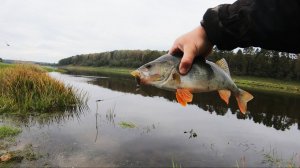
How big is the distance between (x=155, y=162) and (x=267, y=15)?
9.70 meters

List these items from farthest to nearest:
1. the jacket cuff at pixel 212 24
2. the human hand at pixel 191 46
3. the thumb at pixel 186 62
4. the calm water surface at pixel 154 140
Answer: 1. the calm water surface at pixel 154 140
2. the thumb at pixel 186 62
3. the human hand at pixel 191 46
4. the jacket cuff at pixel 212 24

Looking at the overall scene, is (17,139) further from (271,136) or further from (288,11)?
(271,136)

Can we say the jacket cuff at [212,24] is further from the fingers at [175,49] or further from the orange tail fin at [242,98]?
the orange tail fin at [242,98]

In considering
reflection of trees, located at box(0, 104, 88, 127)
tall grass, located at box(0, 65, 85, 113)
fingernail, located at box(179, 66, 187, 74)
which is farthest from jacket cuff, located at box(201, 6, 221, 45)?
tall grass, located at box(0, 65, 85, 113)

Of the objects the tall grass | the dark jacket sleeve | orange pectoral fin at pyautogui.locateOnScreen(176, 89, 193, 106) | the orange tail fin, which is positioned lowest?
the tall grass

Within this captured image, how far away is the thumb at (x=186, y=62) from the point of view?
244cm

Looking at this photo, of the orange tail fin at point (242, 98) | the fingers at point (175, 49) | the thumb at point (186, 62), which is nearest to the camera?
the thumb at point (186, 62)

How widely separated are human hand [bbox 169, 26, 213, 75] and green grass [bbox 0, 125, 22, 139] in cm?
1133

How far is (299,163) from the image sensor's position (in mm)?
12141

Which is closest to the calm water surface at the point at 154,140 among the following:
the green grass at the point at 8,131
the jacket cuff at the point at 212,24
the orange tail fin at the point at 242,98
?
the green grass at the point at 8,131

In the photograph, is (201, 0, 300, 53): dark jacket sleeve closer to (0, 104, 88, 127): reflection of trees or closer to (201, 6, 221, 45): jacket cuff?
(201, 6, 221, 45): jacket cuff

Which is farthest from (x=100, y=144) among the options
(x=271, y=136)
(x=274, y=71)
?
(x=274, y=71)

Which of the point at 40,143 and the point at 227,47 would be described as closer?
the point at 227,47

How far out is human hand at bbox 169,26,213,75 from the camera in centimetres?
234
